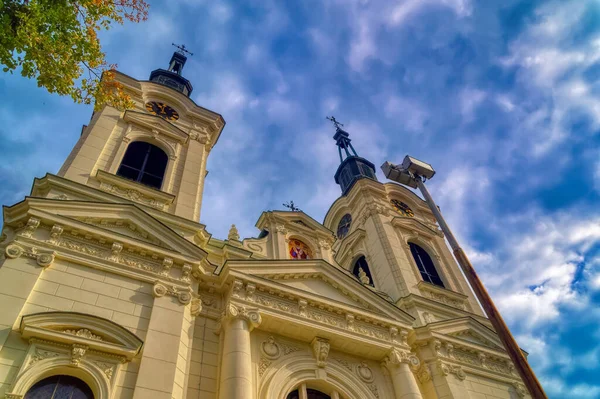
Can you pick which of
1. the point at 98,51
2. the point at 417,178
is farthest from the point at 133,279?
the point at 417,178

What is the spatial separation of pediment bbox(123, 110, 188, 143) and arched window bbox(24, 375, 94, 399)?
12.2 m

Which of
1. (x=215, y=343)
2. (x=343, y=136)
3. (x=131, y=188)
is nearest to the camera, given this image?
(x=215, y=343)

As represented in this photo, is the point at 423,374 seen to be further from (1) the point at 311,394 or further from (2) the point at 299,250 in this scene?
(2) the point at 299,250

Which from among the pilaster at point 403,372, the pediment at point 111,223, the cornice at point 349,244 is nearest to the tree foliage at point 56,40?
the pediment at point 111,223

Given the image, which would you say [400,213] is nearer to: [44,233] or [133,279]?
[133,279]

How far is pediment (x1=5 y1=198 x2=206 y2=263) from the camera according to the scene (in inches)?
463

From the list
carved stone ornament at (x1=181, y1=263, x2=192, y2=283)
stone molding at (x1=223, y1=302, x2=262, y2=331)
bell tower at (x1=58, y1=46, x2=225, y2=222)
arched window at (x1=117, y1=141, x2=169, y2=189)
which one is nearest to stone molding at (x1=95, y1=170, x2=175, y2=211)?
bell tower at (x1=58, y1=46, x2=225, y2=222)

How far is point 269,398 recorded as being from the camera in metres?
12.2

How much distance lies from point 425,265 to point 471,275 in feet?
48.2

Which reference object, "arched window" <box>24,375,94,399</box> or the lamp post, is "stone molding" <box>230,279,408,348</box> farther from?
the lamp post

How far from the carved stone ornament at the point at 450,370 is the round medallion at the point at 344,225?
491 inches

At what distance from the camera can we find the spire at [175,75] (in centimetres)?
3192

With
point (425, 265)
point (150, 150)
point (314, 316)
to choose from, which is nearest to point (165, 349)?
point (314, 316)

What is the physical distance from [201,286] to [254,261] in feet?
6.44
